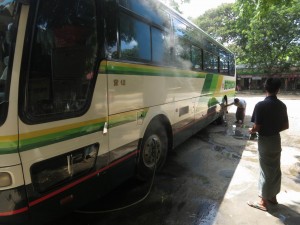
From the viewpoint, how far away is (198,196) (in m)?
4.56

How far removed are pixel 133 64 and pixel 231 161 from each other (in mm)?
3589

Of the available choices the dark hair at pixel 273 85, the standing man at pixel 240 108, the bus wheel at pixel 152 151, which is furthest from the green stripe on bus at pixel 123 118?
the standing man at pixel 240 108

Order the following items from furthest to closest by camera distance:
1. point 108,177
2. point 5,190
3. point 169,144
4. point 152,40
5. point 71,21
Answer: point 169,144, point 152,40, point 108,177, point 71,21, point 5,190

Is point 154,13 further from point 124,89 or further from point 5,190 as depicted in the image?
point 5,190

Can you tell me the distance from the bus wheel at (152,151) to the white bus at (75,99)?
18mm

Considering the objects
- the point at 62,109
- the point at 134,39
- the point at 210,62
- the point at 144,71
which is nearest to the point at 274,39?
the point at 210,62

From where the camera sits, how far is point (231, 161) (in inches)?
254

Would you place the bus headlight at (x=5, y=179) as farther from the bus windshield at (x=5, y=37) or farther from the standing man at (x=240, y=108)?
the standing man at (x=240, y=108)

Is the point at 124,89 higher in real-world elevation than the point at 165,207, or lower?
higher

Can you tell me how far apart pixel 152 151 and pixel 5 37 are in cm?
308

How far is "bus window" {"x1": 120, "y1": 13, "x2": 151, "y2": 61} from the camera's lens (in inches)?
151

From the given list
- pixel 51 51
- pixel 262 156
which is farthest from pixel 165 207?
pixel 51 51

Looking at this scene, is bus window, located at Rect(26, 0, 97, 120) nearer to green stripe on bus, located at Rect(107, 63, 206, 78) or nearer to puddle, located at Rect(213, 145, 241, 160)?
green stripe on bus, located at Rect(107, 63, 206, 78)

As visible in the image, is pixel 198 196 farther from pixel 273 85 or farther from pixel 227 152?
pixel 227 152
